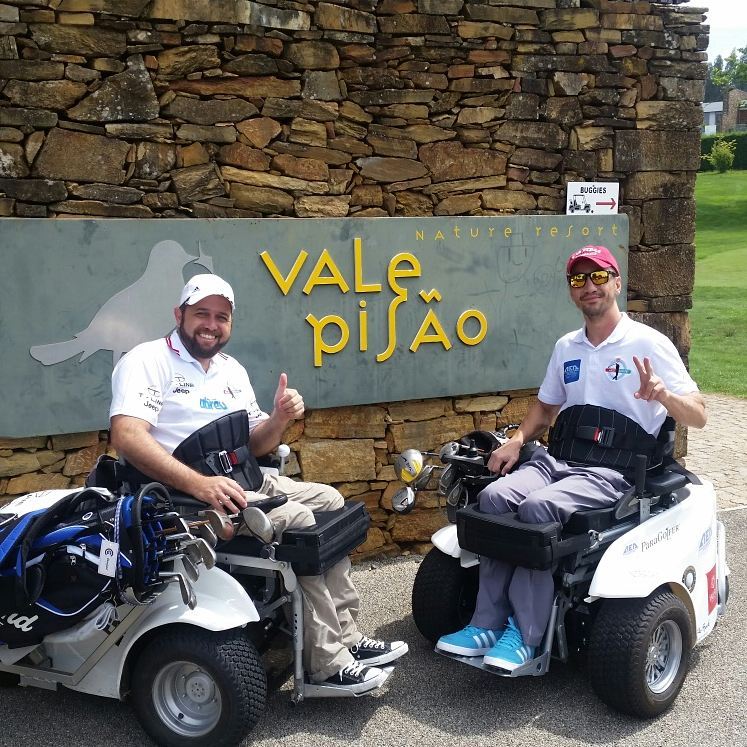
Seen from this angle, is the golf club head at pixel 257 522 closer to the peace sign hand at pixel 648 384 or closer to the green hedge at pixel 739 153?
the peace sign hand at pixel 648 384

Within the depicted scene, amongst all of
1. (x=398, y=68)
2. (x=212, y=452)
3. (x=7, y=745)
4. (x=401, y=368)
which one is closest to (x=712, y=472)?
(x=401, y=368)

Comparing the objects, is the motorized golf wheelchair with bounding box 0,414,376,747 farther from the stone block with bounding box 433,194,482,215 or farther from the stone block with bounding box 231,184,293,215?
the stone block with bounding box 433,194,482,215

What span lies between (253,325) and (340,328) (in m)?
0.50

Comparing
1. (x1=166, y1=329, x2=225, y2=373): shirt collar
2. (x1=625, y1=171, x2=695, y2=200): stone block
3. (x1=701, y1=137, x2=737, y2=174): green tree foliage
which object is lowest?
(x1=166, y1=329, x2=225, y2=373): shirt collar

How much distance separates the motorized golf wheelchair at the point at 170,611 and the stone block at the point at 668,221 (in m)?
3.28

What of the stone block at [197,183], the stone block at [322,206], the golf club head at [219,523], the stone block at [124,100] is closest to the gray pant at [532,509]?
the golf club head at [219,523]

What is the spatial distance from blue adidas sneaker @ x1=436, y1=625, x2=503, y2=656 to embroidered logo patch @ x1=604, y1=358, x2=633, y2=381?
1169 mm

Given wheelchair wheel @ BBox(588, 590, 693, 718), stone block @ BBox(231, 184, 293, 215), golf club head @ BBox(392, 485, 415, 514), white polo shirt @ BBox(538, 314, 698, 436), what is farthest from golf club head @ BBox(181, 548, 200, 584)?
stone block @ BBox(231, 184, 293, 215)

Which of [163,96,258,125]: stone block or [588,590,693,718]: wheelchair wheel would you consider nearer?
[588,590,693,718]: wheelchair wheel

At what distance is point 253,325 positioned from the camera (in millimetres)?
5172

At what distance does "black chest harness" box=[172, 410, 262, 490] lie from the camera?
3811mm

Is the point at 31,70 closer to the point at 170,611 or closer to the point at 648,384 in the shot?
the point at 170,611

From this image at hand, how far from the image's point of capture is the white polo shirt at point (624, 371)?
4113 millimetres

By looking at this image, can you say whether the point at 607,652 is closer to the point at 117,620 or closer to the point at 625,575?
the point at 625,575
